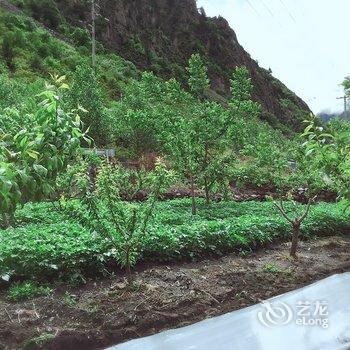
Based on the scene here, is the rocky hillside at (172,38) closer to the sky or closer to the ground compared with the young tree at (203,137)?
closer to the sky

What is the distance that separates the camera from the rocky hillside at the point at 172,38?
6356cm

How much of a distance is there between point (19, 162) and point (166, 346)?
228 centimetres

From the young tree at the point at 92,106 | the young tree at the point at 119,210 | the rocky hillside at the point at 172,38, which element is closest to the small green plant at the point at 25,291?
the young tree at the point at 119,210

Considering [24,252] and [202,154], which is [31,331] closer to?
[24,252]

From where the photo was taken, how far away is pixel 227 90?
7806cm

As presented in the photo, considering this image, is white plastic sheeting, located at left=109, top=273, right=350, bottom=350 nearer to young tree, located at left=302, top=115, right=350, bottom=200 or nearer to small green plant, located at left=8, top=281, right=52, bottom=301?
small green plant, located at left=8, top=281, right=52, bottom=301

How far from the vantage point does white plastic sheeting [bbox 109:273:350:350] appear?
410 centimetres

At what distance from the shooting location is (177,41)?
267ft

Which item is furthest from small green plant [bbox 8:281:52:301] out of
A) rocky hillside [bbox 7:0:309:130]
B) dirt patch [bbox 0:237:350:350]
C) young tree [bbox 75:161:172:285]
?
rocky hillside [bbox 7:0:309:130]

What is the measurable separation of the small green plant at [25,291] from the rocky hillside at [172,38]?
53531mm

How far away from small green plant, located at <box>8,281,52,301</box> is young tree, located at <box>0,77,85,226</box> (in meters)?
2.29

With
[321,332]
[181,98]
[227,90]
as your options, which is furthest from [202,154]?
[227,90]

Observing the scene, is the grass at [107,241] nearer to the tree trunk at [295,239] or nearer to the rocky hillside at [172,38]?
the tree trunk at [295,239]

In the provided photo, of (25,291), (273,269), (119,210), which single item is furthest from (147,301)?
(273,269)
